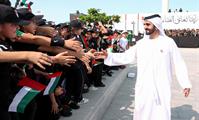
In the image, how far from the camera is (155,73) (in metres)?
4.98

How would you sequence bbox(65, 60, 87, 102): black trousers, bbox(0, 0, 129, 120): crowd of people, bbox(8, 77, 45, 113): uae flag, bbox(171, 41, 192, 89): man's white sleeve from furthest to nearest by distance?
bbox(65, 60, 87, 102): black trousers < bbox(171, 41, 192, 89): man's white sleeve < bbox(8, 77, 45, 113): uae flag < bbox(0, 0, 129, 120): crowd of people

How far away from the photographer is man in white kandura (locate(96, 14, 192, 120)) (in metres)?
4.90

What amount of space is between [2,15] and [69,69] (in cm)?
302

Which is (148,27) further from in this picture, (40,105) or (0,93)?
(0,93)

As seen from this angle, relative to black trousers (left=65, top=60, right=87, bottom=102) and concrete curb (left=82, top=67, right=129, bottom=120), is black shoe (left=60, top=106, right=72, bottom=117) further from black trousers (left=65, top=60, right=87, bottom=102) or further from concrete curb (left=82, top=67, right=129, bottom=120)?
black trousers (left=65, top=60, right=87, bottom=102)

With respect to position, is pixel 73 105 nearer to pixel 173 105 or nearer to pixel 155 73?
pixel 155 73

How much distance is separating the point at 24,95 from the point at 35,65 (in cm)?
87

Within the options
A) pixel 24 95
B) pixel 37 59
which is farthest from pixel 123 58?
pixel 37 59

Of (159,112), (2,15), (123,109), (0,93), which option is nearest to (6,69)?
(0,93)

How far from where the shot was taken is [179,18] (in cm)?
4584

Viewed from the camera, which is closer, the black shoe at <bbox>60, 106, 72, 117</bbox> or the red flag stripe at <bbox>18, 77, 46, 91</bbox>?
the red flag stripe at <bbox>18, 77, 46, 91</bbox>

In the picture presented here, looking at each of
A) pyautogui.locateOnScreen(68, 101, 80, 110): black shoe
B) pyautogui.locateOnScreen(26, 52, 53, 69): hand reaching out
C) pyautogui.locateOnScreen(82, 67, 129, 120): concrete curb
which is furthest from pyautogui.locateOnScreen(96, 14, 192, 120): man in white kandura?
pyautogui.locateOnScreen(26, 52, 53, 69): hand reaching out

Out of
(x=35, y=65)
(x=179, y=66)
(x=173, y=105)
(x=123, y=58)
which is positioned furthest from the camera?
(x=173, y=105)

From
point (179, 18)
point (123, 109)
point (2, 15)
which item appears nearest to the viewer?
point (2, 15)
